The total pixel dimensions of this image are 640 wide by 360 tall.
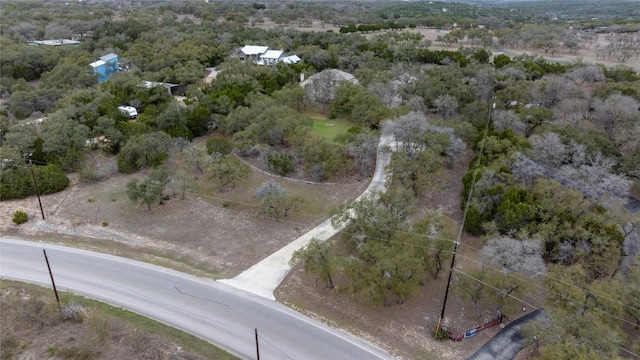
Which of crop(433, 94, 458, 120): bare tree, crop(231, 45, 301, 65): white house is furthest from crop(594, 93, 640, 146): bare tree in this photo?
crop(231, 45, 301, 65): white house

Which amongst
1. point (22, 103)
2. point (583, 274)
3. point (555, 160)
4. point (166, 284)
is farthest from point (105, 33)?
point (583, 274)

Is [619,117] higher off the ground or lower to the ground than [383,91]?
Answer: higher

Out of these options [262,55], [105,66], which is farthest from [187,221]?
[262,55]

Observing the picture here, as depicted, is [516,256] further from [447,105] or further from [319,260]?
[447,105]

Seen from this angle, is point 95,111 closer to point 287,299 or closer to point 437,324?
point 287,299

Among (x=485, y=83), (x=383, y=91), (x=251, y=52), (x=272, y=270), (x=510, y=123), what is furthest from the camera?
(x=251, y=52)

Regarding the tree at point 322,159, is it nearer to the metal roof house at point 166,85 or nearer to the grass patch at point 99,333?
the grass patch at point 99,333
